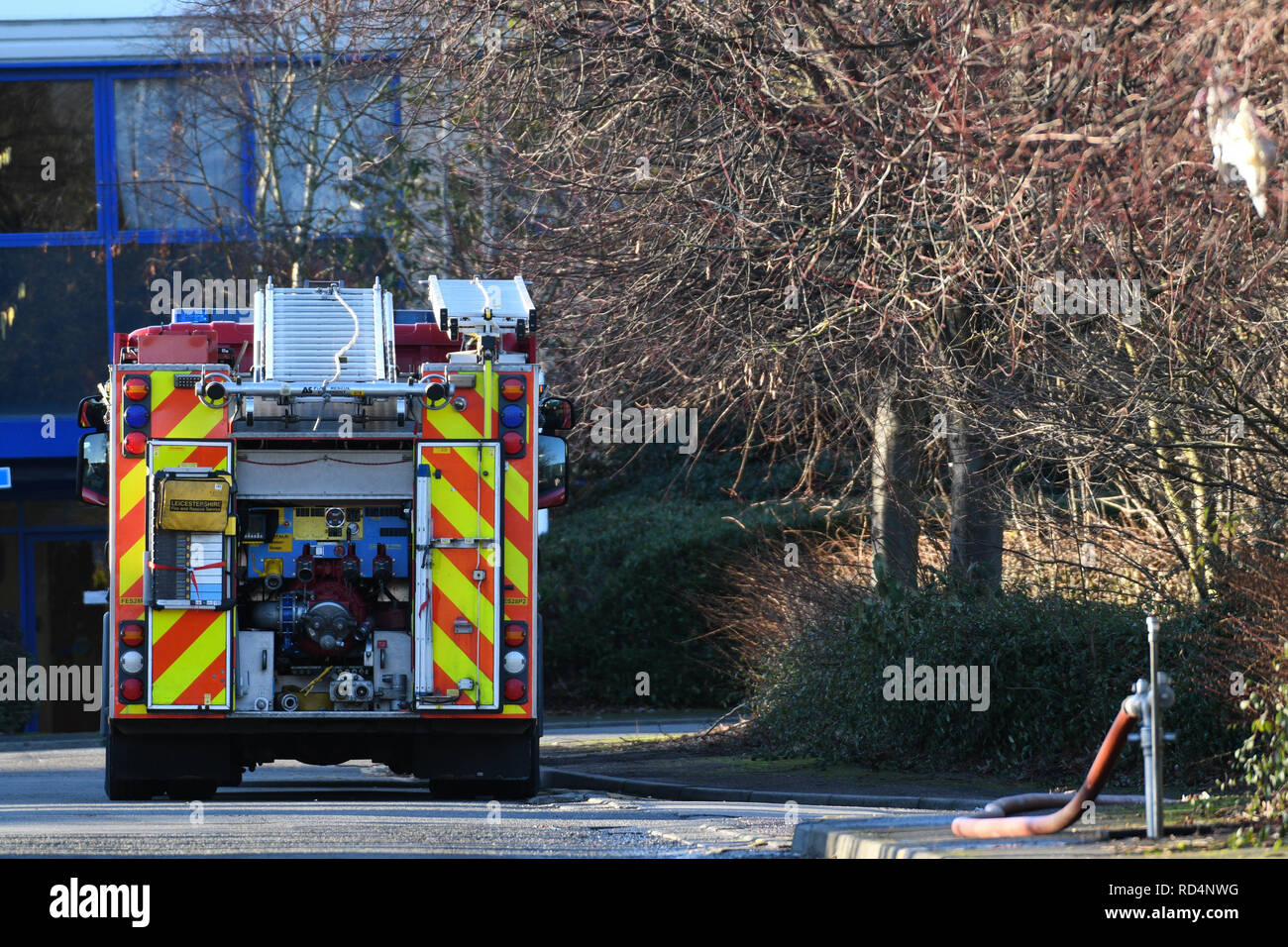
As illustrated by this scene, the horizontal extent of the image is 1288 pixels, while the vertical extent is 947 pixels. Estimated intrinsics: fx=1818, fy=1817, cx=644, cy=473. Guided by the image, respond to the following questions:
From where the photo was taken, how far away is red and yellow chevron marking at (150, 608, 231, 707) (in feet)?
35.6

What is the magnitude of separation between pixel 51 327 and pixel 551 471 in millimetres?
15217

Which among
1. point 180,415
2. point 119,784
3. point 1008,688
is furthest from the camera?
point 1008,688

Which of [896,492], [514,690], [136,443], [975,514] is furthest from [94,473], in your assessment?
[975,514]

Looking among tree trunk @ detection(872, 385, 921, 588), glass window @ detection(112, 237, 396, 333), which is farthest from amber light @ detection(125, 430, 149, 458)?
glass window @ detection(112, 237, 396, 333)

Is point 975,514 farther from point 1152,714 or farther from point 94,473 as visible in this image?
point 1152,714

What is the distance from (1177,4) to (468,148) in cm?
979

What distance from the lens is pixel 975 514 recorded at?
15.2 m

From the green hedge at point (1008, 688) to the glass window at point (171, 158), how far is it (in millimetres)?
12262

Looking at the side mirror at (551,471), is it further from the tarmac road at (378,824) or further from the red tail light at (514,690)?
the tarmac road at (378,824)

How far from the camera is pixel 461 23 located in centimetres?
1337

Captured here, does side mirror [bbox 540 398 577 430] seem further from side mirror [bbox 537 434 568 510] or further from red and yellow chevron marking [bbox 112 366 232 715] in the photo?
red and yellow chevron marking [bbox 112 366 232 715]

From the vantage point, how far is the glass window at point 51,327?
24.6 metres

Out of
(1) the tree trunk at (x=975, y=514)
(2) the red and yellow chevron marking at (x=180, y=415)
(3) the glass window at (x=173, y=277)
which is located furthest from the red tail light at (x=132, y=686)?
(3) the glass window at (x=173, y=277)

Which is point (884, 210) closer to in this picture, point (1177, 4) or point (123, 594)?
point (1177, 4)
